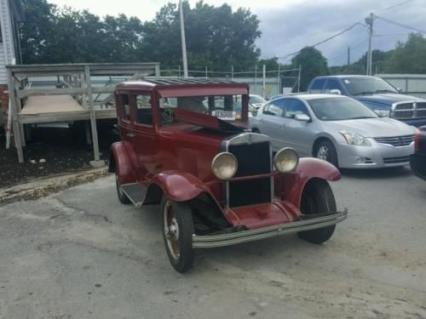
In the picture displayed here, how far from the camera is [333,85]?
42.2 ft

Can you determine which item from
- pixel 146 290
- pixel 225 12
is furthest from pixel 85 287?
pixel 225 12

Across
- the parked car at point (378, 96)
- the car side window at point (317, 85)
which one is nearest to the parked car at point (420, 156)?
the parked car at point (378, 96)

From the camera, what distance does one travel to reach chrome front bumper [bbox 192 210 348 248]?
418 cm

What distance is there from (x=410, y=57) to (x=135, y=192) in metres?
58.3

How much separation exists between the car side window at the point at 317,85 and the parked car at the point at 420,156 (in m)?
6.68

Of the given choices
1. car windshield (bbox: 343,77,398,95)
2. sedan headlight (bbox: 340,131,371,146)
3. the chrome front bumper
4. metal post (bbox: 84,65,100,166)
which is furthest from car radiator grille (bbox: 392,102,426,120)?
the chrome front bumper

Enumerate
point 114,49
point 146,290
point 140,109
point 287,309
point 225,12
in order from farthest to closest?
point 225,12
point 114,49
point 140,109
point 146,290
point 287,309

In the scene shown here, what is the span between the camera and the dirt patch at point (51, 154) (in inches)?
379

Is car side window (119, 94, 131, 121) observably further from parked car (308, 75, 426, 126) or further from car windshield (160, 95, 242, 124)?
parked car (308, 75, 426, 126)

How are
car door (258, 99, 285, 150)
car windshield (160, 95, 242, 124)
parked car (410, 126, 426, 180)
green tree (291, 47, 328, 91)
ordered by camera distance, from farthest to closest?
green tree (291, 47, 328, 91)
car door (258, 99, 285, 150)
parked car (410, 126, 426, 180)
car windshield (160, 95, 242, 124)

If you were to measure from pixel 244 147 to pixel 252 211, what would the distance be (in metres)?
0.64

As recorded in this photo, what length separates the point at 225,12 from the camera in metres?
53.6

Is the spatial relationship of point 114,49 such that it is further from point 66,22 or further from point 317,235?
point 317,235

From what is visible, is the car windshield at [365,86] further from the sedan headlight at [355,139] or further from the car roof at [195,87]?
the car roof at [195,87]
